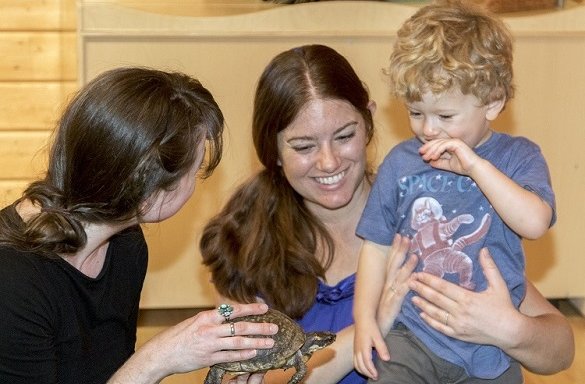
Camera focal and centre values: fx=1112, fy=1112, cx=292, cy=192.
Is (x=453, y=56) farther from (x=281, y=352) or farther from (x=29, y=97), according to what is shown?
(x=29, y=97)

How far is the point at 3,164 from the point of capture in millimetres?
4949

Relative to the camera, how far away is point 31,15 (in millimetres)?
4805

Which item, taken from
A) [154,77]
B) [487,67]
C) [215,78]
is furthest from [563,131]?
[154,77]

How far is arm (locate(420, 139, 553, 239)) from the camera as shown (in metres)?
2.18

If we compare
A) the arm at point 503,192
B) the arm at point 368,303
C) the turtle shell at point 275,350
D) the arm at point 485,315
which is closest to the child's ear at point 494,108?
the arm at point 503,192

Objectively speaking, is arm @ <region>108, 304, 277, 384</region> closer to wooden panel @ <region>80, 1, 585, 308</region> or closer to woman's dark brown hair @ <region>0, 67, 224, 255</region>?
woman's dark brown hair @ <region>0, 67, 224, 255</region>

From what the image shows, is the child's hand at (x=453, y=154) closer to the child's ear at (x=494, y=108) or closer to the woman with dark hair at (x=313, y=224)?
the child's ear at (x=494, y=108)

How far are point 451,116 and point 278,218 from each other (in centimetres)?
71

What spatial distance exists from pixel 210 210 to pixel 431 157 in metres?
1.90

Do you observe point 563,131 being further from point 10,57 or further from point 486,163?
point 10,57

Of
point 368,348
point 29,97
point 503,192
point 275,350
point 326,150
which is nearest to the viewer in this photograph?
point 275,350

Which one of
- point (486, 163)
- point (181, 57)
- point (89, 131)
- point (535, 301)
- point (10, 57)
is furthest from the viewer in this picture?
point (10, 57)

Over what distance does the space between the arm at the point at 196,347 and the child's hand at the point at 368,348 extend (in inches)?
16.0

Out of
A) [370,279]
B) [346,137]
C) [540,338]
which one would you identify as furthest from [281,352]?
[346,137]
